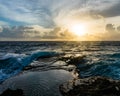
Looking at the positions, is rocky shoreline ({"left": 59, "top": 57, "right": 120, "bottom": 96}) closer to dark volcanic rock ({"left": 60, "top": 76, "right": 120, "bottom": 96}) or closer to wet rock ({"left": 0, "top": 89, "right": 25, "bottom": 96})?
dark volcanic rock ({"left": 60, "top": 76, "right": 120, "bottom": 96})

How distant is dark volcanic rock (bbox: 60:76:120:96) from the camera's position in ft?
23.1

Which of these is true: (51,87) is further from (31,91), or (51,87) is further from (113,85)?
(113,85)

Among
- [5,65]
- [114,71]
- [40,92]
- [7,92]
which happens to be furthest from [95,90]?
[5,65]

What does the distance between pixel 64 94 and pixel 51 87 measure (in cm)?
177

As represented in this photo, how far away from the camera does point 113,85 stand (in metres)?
7.45

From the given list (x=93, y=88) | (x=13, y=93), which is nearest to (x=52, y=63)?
(x=13, y=93)

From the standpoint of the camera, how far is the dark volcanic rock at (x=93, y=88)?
23.1 ft

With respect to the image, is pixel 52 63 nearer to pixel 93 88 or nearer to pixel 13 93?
pixel 13 93

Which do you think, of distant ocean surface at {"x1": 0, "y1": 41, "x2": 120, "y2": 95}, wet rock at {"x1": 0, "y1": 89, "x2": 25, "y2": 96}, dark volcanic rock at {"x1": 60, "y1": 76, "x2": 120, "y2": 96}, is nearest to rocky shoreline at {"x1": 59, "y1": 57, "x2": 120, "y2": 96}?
dark volcanic rock at {"x1": 60, "y1": 76, "x2": 120, "y2": 96}

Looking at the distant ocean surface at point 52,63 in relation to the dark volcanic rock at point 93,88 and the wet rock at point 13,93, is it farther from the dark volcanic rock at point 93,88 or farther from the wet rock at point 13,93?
the dark volcanic rock at point 93,88

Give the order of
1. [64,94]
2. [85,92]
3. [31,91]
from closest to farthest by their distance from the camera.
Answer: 1. [85,92]
2. [64,94]
3. [31,91]

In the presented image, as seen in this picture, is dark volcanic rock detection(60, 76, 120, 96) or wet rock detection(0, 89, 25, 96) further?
wet rock detection(0, 89, 25, 96)

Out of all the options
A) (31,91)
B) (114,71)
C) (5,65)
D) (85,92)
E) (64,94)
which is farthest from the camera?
(5,65)

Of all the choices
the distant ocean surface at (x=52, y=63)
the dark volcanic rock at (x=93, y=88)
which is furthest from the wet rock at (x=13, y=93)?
the distant ocean surface at (x=52, y=63)
